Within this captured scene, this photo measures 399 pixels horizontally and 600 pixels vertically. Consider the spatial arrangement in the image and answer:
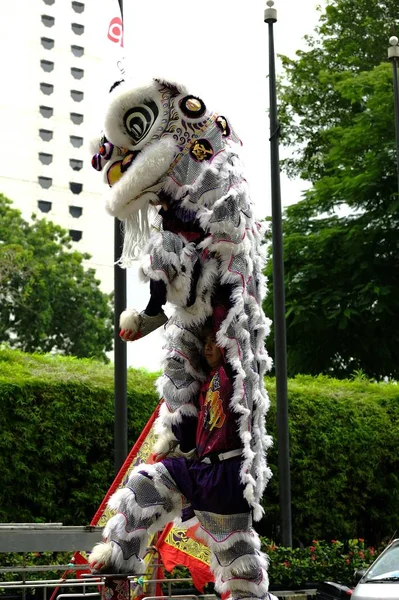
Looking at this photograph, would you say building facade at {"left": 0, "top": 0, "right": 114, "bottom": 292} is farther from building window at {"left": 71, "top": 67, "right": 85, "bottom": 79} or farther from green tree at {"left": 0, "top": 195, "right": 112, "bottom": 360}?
green tree at {"left": 0, "top": 195, "right": 112, "bottom": 360}

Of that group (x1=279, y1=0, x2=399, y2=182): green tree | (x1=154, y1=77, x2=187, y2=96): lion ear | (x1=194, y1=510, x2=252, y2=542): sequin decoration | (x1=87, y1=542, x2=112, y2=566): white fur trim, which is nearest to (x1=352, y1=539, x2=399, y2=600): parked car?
(x1=194, y1=510, x2=252, y2=542): sequin decoration

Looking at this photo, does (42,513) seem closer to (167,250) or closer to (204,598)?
(204,598)

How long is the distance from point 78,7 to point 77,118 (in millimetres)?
8669

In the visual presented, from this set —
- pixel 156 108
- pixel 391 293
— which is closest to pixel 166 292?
pixel 156 108

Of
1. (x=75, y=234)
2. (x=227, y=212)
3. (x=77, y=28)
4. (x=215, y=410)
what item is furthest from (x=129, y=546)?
(x=77, y=28)

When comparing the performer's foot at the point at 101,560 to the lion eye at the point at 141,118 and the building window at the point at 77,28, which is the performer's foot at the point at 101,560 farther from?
the building window at the point at 77,28

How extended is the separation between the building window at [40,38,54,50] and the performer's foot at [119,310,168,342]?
70.2m

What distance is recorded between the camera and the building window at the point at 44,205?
223 ft

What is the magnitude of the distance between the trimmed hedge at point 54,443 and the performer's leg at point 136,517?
4.84 m

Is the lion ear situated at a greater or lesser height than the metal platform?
greater

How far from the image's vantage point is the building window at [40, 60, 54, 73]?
71.8 meters

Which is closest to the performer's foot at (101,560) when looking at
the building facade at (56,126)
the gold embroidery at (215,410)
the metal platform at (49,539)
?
the metal platform at (49,539)

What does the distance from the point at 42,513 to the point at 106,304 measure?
34029mm

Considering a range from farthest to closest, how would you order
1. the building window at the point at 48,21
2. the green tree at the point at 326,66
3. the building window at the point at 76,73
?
the building window at the point at 48,21 → the building window at the point at 76,73 → the green tree at the point at 326,66
